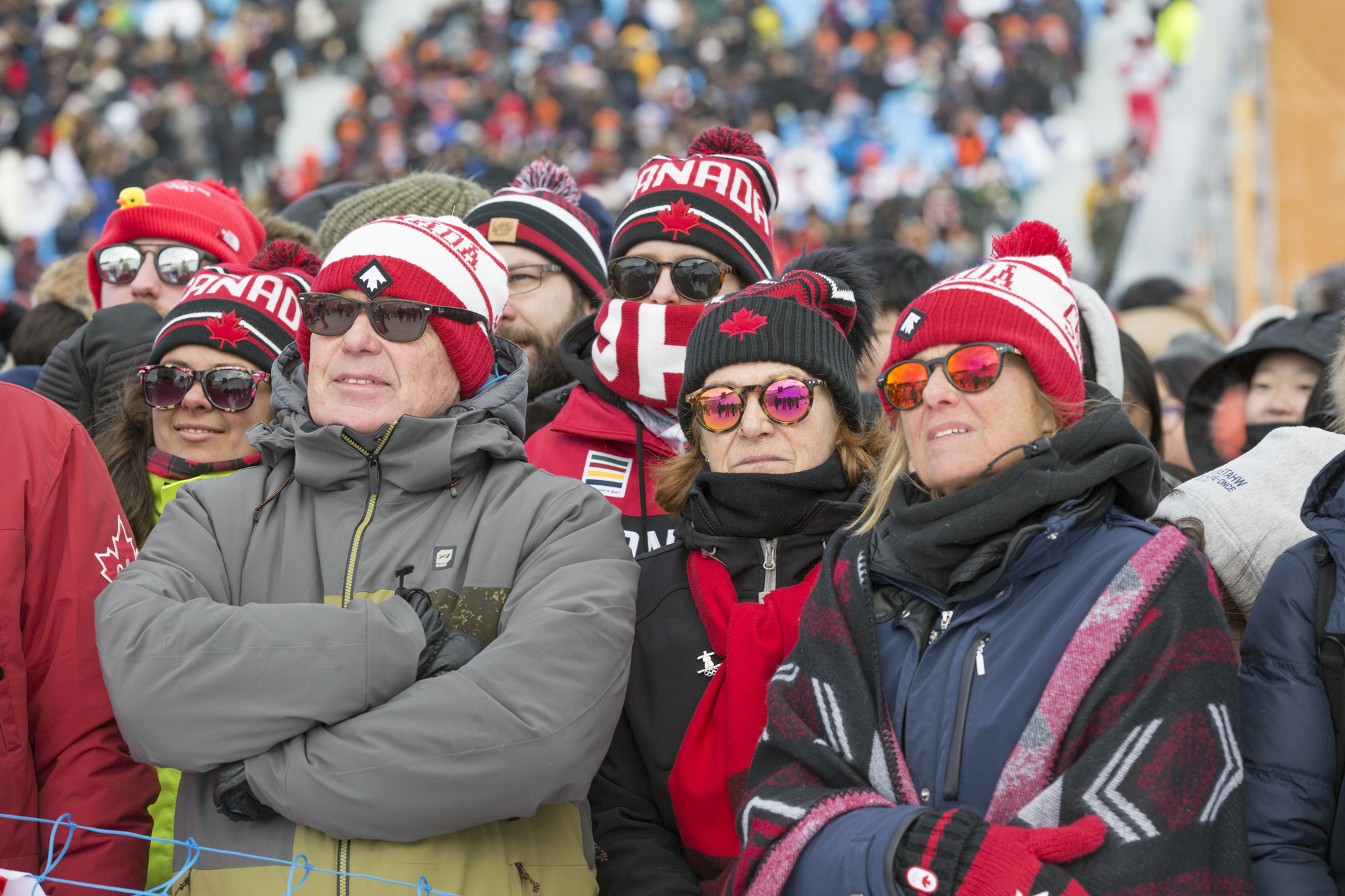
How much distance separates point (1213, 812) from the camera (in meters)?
1.73

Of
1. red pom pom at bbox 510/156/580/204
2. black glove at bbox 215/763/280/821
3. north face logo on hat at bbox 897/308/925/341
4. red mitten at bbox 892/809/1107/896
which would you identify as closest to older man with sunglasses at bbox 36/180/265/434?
red pom pom at bbox 510/156/580/204

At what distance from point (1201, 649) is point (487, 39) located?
69.3 ft

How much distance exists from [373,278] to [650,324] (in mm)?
828

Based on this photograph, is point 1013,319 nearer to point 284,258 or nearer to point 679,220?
point 679,220

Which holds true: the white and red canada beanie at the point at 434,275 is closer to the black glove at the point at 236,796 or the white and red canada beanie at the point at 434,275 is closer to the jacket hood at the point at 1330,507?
the black glove at the point at 236,796

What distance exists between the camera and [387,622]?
6.55 feet

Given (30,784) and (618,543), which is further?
(618,543)

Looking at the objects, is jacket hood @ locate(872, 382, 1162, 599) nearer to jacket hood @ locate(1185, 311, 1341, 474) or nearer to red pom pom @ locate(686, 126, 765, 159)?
red pom pom @ locate(686, 126, 765, 159)

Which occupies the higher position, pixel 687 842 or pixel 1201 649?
pixel 1201 649

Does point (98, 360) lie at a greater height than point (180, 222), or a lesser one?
lesser

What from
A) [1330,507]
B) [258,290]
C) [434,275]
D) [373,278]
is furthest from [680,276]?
[1330,507]

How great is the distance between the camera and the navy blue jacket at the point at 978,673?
180cm

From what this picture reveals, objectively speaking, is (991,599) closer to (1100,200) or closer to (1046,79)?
(1100,200)

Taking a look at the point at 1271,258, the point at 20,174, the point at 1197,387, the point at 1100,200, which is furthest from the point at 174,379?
the point at 20,174
